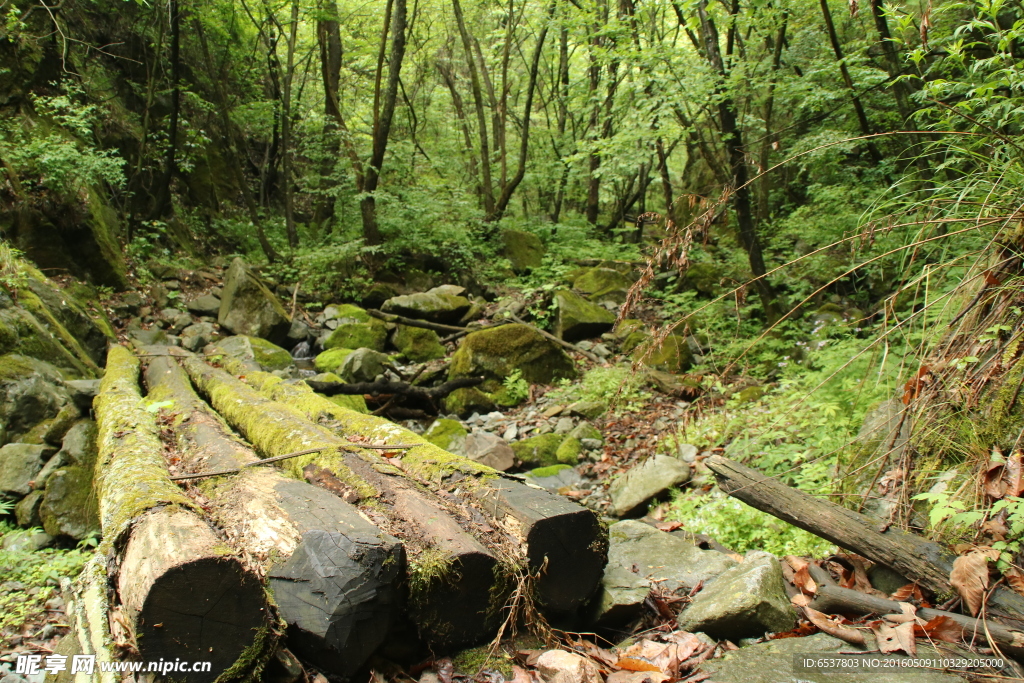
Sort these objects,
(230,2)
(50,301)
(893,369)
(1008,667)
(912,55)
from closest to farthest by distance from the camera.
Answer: (1008,667) → (912,55) → (893,369) → (50,301) → (230,2)

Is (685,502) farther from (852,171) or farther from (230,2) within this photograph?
→ (230,2)

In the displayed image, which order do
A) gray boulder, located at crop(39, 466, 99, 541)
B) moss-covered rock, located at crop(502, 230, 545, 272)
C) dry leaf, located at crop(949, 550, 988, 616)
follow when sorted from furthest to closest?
moss-covered rock, located at crop(502, 230, 545, 272)
gray boulder, located at crop(39, 466, 99, 541)
dry leaf, located at crop(949, 550, 988, 616)

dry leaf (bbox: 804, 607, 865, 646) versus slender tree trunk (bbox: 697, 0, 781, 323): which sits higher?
slender tree trunk (bbox: 697, 0, 781, 323)

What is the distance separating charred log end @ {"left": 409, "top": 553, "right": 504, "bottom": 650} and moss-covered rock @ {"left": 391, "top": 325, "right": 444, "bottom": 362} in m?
7.73

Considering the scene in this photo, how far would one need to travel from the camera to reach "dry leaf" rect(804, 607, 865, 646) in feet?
7.68

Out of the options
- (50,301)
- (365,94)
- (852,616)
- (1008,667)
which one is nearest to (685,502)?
(852,616)

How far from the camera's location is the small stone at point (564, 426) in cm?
681

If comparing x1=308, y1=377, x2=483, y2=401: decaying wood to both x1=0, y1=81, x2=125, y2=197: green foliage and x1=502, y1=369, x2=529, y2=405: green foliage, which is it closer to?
x1=502, y1=369, x2=529, y2=405: green foliage

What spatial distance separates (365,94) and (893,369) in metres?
18.0

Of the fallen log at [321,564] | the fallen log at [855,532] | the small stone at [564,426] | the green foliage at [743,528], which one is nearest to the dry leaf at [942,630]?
the fallen log at [855,532]

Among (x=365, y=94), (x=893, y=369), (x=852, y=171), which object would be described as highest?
(x=365, y=94)

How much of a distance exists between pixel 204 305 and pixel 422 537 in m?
10.2

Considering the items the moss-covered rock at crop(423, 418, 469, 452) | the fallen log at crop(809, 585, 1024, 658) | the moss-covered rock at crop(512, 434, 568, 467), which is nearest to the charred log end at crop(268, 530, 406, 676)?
the fallen log at crop(809, 585, 1024, 658)

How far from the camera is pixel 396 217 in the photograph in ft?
42.5
